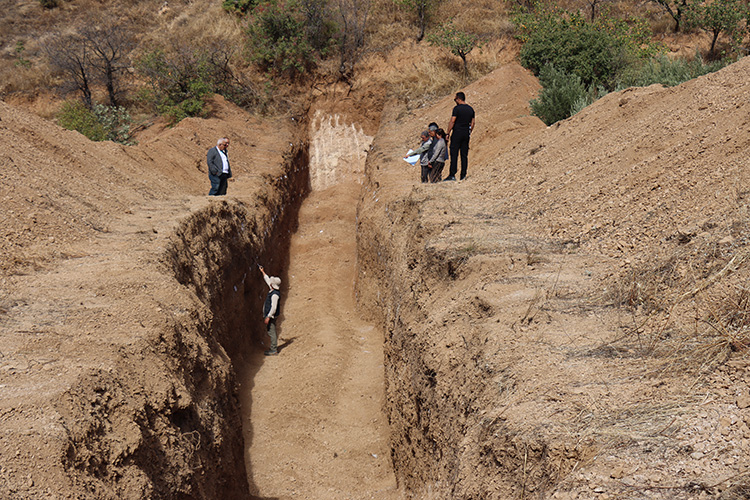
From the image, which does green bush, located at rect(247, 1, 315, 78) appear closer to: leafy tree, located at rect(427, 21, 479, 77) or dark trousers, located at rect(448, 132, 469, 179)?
leafy tree, located at rect(427, 21, 479, 77)

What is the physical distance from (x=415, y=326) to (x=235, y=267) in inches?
187

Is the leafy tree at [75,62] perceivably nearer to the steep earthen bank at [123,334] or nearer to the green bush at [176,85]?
the green bush at [176,85]

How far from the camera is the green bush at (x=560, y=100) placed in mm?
13430

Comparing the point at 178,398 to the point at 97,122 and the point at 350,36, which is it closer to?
the point at 97,122

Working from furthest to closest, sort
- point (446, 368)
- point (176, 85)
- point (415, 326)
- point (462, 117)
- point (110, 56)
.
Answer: point (110, 56)
point (176, 85)
point (462, 117)
point (415, 326)
point (446, 368)

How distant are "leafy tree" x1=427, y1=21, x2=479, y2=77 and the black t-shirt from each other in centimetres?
914

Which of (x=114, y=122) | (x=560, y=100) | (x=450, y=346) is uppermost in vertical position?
(x=560, y=100)

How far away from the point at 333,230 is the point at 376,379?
6.78 m

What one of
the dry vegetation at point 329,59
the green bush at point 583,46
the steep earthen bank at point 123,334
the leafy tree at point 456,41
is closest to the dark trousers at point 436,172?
the steep earthen bank at point 123,334

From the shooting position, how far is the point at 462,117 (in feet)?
34.4

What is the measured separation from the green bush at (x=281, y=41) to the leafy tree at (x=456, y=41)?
4.16 metres

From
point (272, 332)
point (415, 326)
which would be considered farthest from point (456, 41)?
point (415, 326)

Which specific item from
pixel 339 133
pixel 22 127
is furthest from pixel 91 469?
pixel 339 133

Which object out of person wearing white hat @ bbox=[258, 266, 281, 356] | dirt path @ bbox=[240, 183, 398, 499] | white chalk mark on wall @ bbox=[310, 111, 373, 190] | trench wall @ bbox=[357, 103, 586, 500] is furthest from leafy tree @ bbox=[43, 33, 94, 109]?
trench wall @ bbox=[357, 103, 586, 500]
